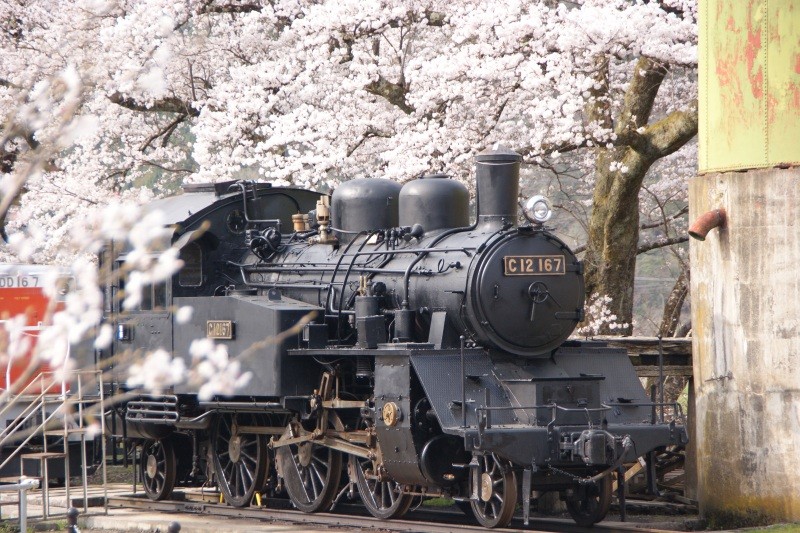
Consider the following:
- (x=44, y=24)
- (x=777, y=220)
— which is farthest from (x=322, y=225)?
(x=44, y=24)

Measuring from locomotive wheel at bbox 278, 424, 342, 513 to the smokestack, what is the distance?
2.79 meters

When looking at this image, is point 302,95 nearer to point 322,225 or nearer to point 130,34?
point 130,34

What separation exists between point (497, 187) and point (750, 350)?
8.73 ft

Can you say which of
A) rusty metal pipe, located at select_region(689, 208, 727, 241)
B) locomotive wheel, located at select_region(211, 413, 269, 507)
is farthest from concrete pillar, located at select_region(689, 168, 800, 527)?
locomotive wheel, located at select_region(211, 413, 269, 507)

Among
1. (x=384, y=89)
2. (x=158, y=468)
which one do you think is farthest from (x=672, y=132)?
(x=158, y=468)

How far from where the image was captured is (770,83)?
10.2 meters

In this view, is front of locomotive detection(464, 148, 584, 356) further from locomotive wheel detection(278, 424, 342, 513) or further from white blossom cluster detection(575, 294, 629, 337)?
white blossom cluster detection(575, 294, 629, 337)

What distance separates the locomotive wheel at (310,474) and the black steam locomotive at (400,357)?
19 mm

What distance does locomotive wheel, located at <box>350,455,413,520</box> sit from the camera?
10.8 metres

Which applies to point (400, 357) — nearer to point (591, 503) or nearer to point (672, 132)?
point (591, 503)

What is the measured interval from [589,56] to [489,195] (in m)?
5.75

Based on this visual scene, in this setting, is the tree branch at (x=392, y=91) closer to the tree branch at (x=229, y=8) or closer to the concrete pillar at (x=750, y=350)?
the tree branch at (x=229, y=8)

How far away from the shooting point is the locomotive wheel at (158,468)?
13.4m

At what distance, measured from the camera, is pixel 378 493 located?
1128 centimetres
